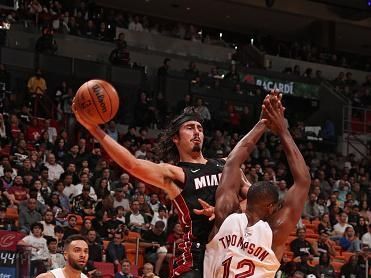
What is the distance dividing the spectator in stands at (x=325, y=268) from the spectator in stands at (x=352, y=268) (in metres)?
0.35

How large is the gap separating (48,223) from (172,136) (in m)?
6.97

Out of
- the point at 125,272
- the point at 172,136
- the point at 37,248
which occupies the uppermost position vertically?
the point at 172,136

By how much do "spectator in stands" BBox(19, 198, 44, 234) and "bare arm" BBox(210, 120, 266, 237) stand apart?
322 inches

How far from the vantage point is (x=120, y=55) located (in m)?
22.1

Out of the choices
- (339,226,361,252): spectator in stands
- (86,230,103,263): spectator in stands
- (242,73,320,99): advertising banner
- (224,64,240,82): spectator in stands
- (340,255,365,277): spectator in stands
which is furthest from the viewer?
(242,73,320,99): advertising banner

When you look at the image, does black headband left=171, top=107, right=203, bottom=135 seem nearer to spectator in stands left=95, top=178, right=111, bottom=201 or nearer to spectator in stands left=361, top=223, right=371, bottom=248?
spectator in stands left=95, top=178, right=111, bottom=201

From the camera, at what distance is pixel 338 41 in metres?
30.7

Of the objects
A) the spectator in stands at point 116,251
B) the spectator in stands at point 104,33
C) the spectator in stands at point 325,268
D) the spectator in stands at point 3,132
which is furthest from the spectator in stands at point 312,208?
the spectator in stands at point 104,33

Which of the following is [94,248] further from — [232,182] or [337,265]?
[232,182]

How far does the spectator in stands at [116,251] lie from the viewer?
13016 mm

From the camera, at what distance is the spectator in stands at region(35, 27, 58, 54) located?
821 inches

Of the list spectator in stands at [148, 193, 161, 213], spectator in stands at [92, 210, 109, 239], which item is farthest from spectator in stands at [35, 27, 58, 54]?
spectator in stands at [92, 210, 109, 239]

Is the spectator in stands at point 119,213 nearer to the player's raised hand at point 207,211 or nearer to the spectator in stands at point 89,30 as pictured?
the player's raised hand at point 207,211

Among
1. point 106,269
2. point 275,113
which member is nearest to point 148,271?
point 106,269
